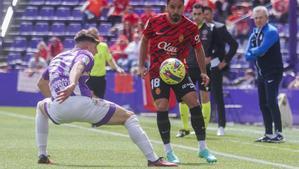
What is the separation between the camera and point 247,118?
21.2 metres

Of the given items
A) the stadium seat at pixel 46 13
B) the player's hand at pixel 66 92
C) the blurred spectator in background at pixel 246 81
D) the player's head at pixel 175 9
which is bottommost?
the player's hand at pixel 66 92

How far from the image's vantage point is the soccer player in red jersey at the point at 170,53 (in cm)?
1084

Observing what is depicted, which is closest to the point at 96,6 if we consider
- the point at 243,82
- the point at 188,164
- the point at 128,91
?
the point at 128,91

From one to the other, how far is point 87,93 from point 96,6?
69.7 ft

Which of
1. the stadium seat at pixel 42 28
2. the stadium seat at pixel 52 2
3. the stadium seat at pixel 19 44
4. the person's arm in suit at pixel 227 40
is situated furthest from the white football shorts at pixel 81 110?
the stadium seat at pixel 52 2

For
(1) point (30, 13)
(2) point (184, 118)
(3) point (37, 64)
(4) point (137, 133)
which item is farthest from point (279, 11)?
(4) point (137, 133)

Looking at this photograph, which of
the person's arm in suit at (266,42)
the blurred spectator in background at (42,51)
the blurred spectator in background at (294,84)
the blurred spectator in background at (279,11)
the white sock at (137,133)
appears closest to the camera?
the white sock at (137,133)

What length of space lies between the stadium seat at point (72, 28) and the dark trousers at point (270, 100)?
57.1ft

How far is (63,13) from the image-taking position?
33094mm

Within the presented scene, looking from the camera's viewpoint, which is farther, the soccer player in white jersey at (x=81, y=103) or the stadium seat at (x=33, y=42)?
the stadium seat at (x=33, y=42)

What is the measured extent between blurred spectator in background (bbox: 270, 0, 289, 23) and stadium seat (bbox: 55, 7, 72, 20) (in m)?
10.1

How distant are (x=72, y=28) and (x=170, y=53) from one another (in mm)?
21486

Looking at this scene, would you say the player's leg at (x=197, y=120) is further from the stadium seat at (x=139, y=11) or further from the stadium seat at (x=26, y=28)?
the stadium seat at (x=26, y=28)

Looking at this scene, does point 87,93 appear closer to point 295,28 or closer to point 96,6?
point 295,28
